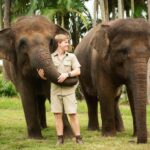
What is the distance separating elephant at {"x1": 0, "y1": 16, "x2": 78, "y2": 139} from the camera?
10.4 meters

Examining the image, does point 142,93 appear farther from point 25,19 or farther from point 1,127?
point 1,127

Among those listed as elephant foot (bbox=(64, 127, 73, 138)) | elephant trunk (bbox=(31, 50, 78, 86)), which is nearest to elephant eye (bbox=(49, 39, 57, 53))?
elephant trunk (bbox=(31, 50, 78, 86))

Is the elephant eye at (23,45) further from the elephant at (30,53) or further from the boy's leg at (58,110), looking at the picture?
the boy's leg at (58,110)

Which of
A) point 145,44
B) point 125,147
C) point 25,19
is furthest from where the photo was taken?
point 25,19

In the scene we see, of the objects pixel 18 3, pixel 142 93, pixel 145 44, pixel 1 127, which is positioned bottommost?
pixel 1 127

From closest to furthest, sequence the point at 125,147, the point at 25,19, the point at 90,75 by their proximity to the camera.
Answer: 1. the point at 125,147
2. the point at 25,19
3. the point at 90,75

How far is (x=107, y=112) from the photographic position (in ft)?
38.1

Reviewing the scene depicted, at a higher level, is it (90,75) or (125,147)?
(90,75)

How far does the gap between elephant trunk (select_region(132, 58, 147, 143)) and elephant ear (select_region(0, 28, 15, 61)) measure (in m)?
2.43

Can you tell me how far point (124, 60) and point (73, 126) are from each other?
1581mm

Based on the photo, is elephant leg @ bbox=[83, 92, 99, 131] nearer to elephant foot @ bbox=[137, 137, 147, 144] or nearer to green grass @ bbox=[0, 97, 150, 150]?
green grass @ bbox=[0, 97, 150, 150]

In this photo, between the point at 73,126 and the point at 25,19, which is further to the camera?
the point at 25,19

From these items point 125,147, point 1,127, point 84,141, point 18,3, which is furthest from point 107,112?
point 18,3

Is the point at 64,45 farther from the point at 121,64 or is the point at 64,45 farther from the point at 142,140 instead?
the point at 142,140
